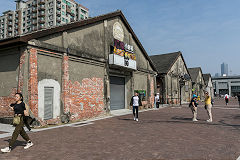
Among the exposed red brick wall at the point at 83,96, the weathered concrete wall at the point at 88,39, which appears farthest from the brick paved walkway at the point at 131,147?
the weathered concrete wall at the point at 88,39

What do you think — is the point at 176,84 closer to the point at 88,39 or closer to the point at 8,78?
the point at 88,39

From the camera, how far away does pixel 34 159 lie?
4.67m

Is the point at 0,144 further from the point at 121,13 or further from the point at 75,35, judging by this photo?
the point at 121,13

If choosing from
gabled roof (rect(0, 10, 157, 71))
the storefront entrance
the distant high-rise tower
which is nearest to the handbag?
gabled roof (rect(0, 10, 157, 71))

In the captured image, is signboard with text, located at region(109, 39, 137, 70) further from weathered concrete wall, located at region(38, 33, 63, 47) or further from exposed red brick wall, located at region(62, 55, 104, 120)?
weathered concrete wall, located at region(38, 33, 63, 47)

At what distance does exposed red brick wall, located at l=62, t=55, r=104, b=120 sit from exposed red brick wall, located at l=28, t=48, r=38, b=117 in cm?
176

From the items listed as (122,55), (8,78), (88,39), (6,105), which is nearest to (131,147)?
(6,105)

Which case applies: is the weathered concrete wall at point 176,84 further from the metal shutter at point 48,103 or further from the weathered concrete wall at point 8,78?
the weathered concrete wall at point 8,78

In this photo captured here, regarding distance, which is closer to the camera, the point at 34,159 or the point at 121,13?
the point at 34,159

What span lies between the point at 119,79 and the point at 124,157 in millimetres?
12156

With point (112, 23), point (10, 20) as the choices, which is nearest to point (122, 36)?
point (112, 23)

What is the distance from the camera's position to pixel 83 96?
472 inches

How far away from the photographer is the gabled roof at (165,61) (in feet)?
94.3

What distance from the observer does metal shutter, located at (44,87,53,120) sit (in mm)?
9680
